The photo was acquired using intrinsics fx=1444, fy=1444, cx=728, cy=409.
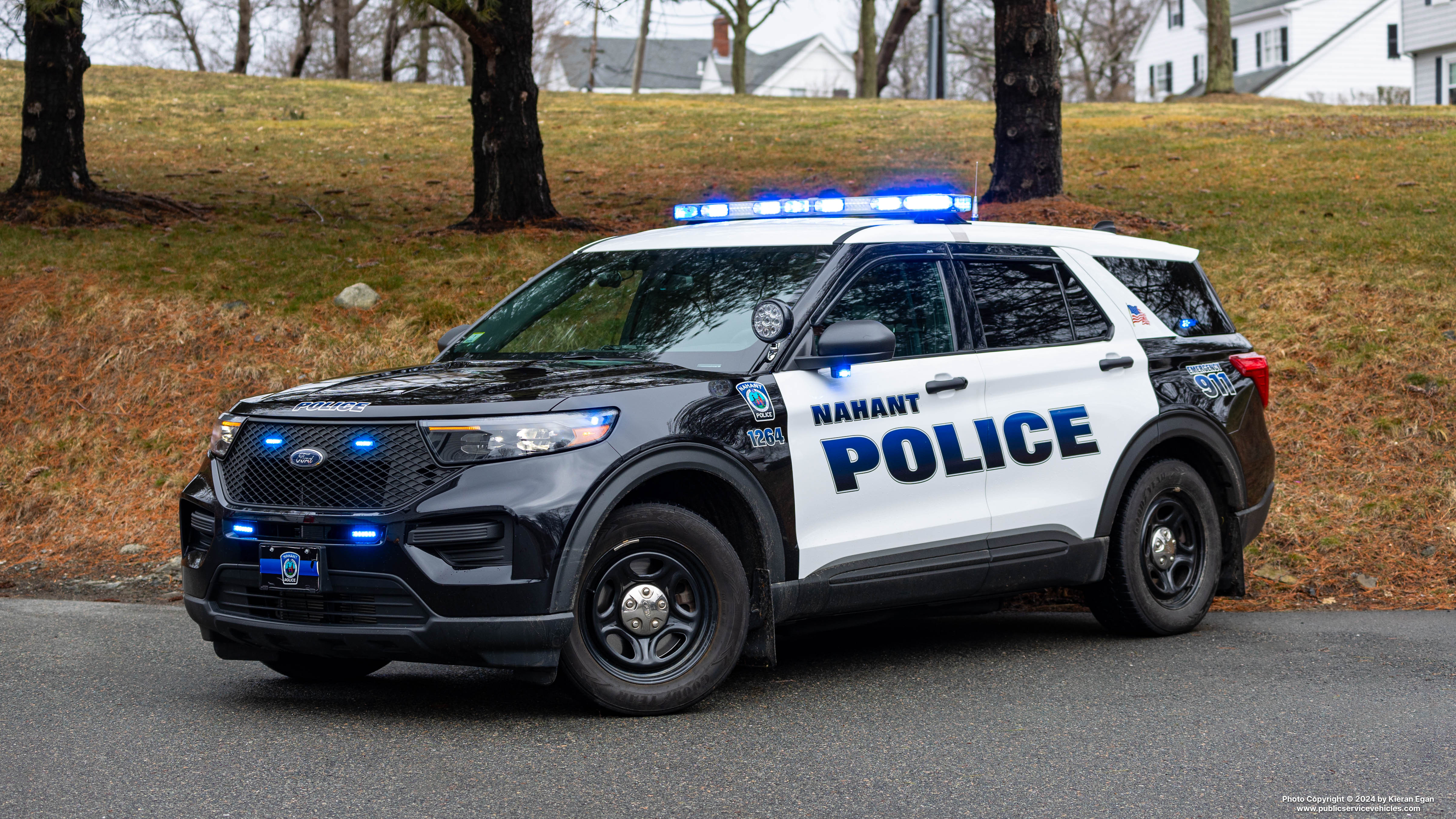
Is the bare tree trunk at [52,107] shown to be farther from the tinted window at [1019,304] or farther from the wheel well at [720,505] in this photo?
the wheel well at [720,505]

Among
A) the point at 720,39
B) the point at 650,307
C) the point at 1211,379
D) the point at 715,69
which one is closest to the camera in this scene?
the point at 650,307

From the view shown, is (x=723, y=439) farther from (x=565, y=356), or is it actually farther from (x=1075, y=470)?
(x=1075, y=470)

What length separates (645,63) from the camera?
275 ft

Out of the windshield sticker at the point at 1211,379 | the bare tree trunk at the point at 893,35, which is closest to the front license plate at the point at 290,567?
the windshield sticker at the point at 1211,379

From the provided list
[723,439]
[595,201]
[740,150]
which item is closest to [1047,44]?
[595,201]

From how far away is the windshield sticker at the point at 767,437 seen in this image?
5.37m

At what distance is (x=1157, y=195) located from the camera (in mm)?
17156

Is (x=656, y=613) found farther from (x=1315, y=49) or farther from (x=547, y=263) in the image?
(x=1315, y=49)

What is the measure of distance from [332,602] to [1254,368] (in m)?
4.78

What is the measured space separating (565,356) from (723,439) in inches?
40.6

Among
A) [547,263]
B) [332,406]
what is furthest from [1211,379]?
[547,263]


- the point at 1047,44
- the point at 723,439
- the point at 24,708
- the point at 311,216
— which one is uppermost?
the point at 1047,44

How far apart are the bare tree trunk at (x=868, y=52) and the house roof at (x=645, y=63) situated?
130ft

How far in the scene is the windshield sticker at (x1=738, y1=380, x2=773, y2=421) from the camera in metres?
5.40
